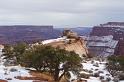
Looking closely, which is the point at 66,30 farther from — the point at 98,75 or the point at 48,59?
the point at 48,59

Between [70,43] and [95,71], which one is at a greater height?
[70,43]

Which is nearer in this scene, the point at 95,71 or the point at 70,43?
the point at 95,71

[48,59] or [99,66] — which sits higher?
[48,59]

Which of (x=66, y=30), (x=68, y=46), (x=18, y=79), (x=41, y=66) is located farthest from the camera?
(x=66, y=30)

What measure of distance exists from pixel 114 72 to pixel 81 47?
17.8 m

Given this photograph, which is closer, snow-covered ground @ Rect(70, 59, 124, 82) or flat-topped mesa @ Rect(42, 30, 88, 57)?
snow-covered ground @ Rect(70, 59, 124, 82)

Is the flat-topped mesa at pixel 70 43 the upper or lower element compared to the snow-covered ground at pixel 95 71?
upper

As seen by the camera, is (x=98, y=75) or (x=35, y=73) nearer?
(x=35, y=73)

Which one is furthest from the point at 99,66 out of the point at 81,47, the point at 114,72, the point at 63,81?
the point at 63,81

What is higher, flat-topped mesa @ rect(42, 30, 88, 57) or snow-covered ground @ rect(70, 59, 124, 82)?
flat-topped mesa @ rect(42, 30, 88, 57)

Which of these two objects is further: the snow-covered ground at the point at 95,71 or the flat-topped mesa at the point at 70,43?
the flat-topped mesa at the point at 70,43

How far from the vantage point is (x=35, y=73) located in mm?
41969

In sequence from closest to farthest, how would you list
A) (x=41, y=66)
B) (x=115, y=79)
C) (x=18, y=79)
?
(x=18, y=79) < (x=41, y=66) < (x=115, y=79)

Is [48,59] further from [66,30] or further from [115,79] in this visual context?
[66,30]
